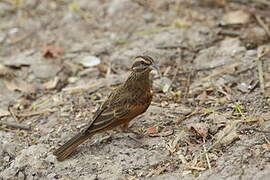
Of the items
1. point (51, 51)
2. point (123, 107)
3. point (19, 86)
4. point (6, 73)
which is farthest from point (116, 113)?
point (51, 51)

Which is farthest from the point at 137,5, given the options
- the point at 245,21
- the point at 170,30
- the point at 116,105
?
the point at 116,105

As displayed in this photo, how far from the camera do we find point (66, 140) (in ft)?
19.7

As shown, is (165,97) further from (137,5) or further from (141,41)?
(137,5)

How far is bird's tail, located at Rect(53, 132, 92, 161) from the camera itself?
221 inches

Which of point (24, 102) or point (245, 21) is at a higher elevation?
point (245, 21)

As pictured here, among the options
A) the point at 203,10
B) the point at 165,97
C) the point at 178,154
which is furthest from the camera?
the point at 203,10

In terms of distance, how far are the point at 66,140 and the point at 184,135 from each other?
137cm

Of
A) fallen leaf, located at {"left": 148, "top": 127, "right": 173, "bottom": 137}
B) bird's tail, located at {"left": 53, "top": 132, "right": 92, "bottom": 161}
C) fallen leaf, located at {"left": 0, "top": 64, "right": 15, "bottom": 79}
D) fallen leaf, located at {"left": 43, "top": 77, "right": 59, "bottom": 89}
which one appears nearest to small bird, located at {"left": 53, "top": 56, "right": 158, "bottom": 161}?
bird's tail, located at {"left": 53, "top": 132, "right": 92, "bottom": 161}

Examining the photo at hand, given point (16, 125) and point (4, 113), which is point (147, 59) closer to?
point (16, 125)

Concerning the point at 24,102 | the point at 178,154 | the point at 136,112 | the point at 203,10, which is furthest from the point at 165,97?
the point at 203,10

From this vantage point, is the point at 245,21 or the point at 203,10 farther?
the point at 203,10

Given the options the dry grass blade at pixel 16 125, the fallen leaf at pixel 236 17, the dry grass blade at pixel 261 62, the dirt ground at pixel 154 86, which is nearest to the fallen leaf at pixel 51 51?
the dirt ground at pixel 154 86

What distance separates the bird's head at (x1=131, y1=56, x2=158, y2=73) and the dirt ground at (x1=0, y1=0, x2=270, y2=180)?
25.1 inches

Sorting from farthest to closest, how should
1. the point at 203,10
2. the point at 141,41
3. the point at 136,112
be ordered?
1. the point at 203,10
2. the point at 141,41
3. the point at 136,112
